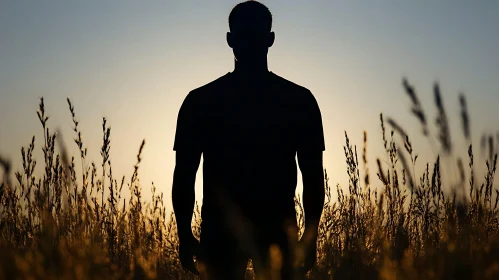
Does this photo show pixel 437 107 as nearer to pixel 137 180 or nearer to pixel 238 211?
pixel 238 211

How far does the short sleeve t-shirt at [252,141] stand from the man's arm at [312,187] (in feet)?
0.24

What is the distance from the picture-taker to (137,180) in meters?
4.87

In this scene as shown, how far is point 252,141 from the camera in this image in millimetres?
2693

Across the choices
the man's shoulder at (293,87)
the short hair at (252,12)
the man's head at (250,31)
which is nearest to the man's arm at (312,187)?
the man's shoulder at (293,87)

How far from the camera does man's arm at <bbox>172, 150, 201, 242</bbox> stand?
2.86 m

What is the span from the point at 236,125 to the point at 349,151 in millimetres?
2586

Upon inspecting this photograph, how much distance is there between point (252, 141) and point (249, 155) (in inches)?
2.5

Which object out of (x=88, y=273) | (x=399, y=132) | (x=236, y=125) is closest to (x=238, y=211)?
(x=236, y=125)

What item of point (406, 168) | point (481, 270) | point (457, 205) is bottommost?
point (481, 270)

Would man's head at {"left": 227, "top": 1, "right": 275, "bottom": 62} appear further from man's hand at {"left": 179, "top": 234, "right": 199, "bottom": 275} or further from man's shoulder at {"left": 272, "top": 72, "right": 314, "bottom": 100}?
man's hand at {"left": 179, "top": 234, "right": 199, "bottom": 275}

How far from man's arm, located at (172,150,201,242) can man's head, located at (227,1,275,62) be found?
52 centimetres

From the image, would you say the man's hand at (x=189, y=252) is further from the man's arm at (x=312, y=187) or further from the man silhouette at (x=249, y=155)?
the man's arm at (x=312, y=187)

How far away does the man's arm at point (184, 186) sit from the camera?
9.39 feet

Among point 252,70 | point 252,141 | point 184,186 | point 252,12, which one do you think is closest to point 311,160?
point 252,141
